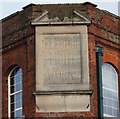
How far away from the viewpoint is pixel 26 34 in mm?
24156

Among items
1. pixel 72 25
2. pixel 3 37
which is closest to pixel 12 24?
pixel 3 37

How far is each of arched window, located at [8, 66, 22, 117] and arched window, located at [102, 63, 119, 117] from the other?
3236mm

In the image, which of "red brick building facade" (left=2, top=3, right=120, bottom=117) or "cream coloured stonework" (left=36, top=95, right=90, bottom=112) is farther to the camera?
"red brick building facade" (left=2, top=3, right=120, bottom=117)

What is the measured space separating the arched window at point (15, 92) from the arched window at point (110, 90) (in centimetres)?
324

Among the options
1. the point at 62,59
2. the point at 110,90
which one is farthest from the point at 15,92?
the point at 110,90

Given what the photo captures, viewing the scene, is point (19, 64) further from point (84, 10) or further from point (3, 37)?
point (84, 10)

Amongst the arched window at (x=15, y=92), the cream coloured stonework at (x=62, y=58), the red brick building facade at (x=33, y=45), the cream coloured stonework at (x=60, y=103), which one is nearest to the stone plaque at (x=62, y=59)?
the cream coloured stonework at (x=62, y=58)

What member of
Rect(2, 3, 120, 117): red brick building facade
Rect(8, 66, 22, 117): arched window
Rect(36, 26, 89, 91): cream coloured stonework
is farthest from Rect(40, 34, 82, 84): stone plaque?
Rect(8, 66, 22, 117): arched window

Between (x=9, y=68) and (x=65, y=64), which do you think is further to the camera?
(x=9, y=68)

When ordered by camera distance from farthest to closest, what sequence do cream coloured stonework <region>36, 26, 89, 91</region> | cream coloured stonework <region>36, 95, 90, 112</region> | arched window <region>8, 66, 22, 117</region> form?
arched window <region>8, 66, 22, 117</region>, cream coloured stonework <region>36, 26, 89, 91</region>, cream coloured stonework <region>36, 95, 90, 112</region>

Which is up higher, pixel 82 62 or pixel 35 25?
pixel 35 25

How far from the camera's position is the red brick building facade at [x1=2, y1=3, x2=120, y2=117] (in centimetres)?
2319

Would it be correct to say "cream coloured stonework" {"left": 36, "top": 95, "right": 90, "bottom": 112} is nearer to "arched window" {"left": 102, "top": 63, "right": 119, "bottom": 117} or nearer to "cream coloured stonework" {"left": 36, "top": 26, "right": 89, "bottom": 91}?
"cream coloured stonework" {"left": 36, "top": 26, "right": 89, "bottom": 91}

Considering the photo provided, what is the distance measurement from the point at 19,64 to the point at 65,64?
208cm
